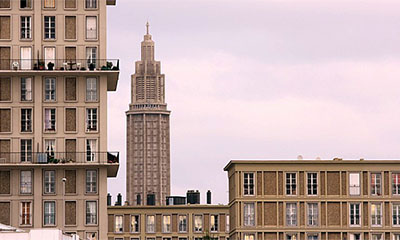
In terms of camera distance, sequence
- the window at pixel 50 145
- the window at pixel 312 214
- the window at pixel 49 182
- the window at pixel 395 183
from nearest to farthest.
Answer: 1. the window at pixel 49 182
2. the window at pixel 50 145
3. the window at pixel 395 183
4. the window at pixel 312 214

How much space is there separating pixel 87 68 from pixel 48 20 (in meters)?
7.53

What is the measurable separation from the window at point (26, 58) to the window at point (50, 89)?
2568 millimetres

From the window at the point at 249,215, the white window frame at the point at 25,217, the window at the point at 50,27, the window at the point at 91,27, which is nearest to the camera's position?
the white window frame at the point at 25,217

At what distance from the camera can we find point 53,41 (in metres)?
147

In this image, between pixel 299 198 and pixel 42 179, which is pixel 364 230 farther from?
pixel 42 179

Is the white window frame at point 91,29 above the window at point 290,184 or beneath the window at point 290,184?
above

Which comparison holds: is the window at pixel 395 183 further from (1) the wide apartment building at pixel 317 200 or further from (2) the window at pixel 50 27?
(2) the window at pixel 50 27

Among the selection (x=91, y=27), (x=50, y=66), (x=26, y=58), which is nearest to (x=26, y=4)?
(x=26, y=58)

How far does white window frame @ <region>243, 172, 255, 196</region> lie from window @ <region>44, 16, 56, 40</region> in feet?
159

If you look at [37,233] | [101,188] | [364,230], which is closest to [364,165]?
[364,230]

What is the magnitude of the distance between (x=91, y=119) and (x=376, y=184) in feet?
182

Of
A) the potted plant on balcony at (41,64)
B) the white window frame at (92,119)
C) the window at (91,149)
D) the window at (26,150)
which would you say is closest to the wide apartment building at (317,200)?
the white window frame at (92,119)

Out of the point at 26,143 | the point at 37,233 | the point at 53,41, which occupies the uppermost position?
the point at 53,41

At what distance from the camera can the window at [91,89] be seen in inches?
5768
